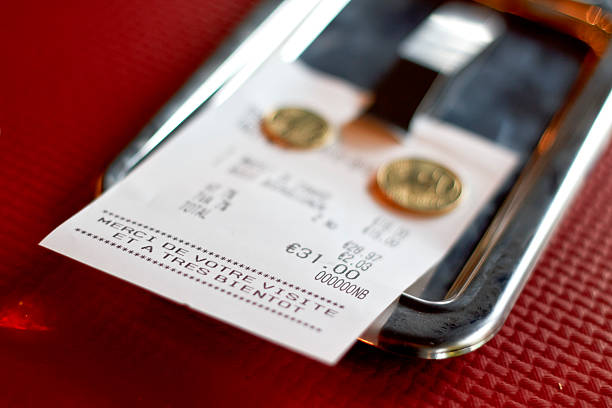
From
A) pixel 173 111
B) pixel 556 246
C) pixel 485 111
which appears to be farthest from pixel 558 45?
pixel 173 111

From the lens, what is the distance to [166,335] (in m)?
0.39

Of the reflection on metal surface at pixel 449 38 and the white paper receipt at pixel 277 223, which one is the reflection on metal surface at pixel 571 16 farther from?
the white paper receipt at pixel 277 223

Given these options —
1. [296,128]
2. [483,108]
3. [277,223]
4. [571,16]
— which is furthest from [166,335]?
[571,16]

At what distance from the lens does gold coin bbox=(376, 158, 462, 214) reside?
0.48 m

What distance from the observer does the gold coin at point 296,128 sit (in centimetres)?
52

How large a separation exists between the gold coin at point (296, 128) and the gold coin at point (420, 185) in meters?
0.05

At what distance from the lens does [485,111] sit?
59 cm

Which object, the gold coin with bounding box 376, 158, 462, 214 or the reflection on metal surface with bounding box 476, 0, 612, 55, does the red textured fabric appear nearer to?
the gold coin with bounding box 376, 158, 462, 214

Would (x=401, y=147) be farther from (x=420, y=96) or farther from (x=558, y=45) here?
(x=558, y=45)

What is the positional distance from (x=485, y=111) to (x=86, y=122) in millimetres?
312

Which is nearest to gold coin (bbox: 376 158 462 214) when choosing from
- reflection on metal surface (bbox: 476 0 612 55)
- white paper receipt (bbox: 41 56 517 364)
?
white paper receipt (bbox: 41 56 517 364)

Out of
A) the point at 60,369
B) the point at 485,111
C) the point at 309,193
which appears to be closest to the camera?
the point at 60,369

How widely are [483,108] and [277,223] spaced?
240mm

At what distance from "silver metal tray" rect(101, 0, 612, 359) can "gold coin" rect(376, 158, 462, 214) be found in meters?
0.03
